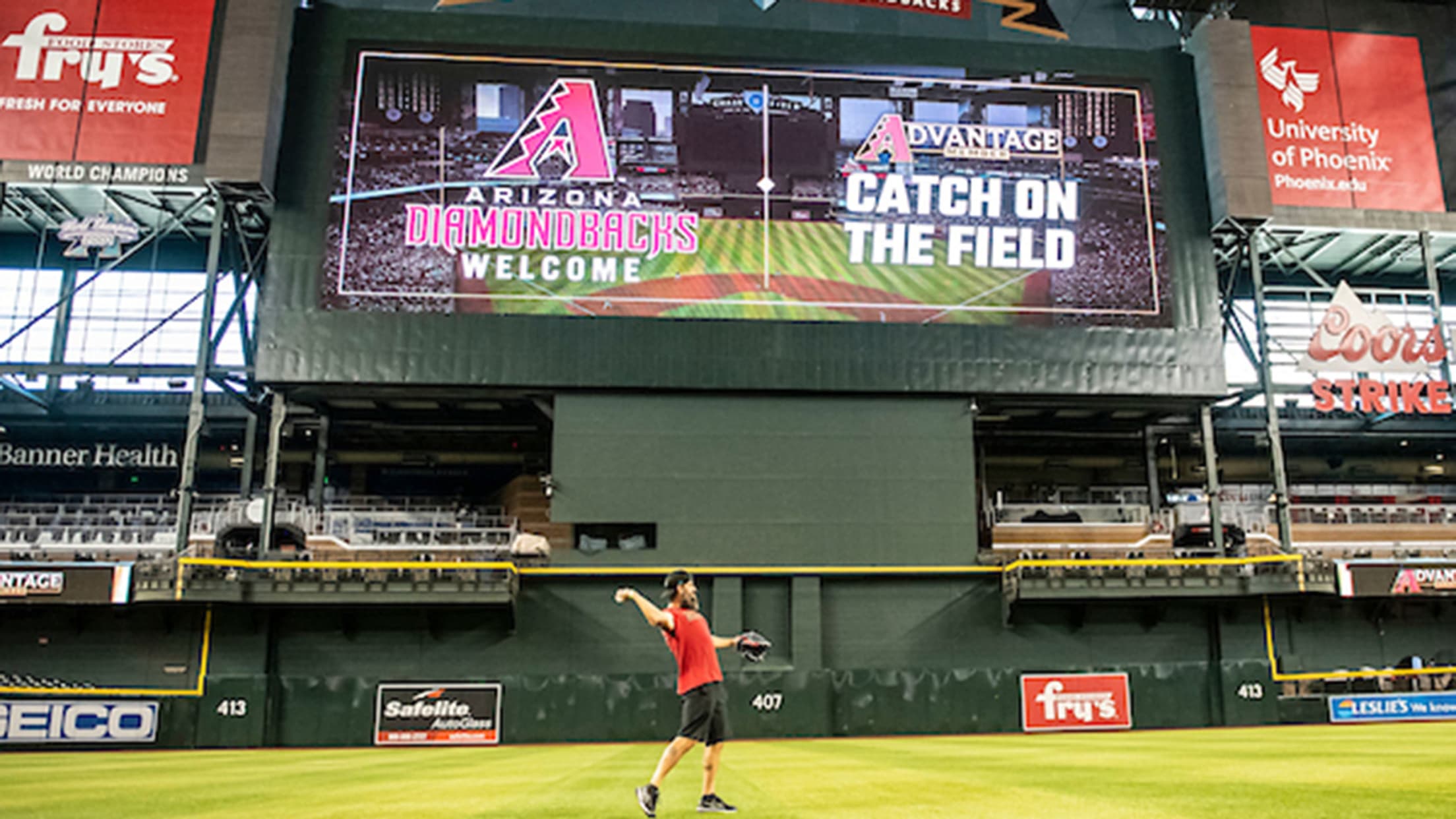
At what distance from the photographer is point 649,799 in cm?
770

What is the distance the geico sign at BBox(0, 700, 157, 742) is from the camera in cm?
2523

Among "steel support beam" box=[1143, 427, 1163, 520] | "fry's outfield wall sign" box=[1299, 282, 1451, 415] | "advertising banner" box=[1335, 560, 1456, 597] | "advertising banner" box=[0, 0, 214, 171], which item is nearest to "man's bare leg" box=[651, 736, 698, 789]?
"advertising banner" box=[1335, 560, 1456, 597]

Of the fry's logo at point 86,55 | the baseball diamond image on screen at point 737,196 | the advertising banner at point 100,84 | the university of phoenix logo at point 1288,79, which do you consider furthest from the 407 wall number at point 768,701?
the university of phoenix logo at point 1288,79

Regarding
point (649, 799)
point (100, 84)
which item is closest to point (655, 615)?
point (649, 799)

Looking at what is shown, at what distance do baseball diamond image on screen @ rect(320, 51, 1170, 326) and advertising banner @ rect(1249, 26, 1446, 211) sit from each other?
204 inches

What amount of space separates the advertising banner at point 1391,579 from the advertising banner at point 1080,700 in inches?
267

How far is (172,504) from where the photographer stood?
38.1m

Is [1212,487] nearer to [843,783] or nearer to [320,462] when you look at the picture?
[843,783]

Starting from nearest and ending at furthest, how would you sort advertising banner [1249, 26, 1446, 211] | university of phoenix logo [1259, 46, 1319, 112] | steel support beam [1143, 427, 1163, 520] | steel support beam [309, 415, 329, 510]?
steel support beam [309, 415, 329, 510]
advertising banner [1249, 26, 1446, 211]
university of phoenix logo [1259, 46, 1319, 112]
steel support beam [1143, 427, 1163, 520]

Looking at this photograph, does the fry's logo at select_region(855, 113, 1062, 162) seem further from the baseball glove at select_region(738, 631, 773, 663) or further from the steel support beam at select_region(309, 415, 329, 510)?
the baseball glove at select_region(738, 631, 773, 663)

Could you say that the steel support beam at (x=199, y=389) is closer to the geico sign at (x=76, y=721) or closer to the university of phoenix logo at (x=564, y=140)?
the geico sign at (x=76, y=721)

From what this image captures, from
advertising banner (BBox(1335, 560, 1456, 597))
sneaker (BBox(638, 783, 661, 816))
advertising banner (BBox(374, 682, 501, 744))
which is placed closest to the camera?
sneaker (BBox(638, 783, 661, 816))

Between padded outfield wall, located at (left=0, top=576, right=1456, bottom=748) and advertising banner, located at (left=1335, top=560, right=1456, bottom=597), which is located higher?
advertising banner, located at (left=1335, top=560, right=1456, bottom=597)

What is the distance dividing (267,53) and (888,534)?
74.3ft
